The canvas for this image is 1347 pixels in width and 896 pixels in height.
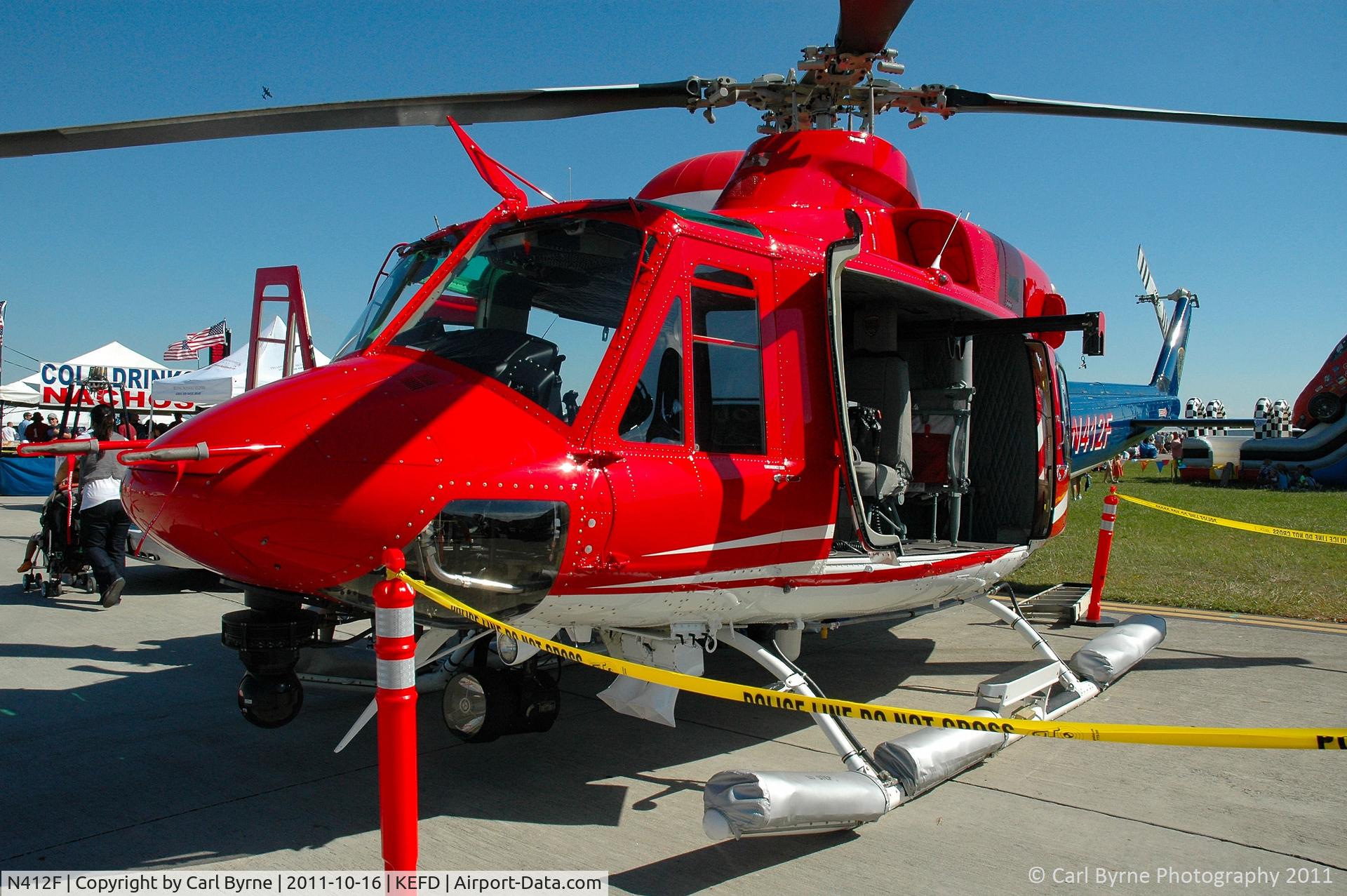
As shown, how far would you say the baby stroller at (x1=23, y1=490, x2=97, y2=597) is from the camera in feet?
30.9

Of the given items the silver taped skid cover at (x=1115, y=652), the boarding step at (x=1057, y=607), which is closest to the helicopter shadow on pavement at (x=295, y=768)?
the silver taped skid cover at (x=1115, y=652)

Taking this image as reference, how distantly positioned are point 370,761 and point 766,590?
7.02 ft

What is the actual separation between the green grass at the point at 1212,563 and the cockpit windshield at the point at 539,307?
26.3 feet

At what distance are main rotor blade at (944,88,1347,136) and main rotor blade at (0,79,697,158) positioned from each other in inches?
114

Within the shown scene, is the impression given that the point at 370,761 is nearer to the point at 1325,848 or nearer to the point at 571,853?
the point at 571,853

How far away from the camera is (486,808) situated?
408cm

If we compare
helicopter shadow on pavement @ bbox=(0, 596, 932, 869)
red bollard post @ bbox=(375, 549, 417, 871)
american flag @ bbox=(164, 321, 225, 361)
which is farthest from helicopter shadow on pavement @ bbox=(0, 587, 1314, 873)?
american flag @ bbox=(164, 321, 225, 361)

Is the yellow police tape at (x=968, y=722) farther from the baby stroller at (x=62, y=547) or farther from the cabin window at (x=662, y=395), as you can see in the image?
the baby stroller at (x=62, y=547)

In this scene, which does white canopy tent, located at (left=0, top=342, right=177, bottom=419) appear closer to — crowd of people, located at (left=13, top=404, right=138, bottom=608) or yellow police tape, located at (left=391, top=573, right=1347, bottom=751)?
crowd of people, located at (left=13, top=404, right=138, bottom=608)

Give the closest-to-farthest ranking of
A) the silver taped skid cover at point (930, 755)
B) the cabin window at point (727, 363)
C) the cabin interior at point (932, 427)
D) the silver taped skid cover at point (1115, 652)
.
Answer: the silver taped skid cover at point (930, 755), the cabin window at point (727, 363), the cabin interior at point (932, 427), the silver taped skid cover at point (1115, 652)

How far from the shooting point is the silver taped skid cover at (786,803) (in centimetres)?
351

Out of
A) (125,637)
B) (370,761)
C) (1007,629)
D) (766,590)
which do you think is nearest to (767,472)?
(766,590)

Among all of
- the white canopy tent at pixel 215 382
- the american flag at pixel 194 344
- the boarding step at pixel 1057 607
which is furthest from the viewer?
the american flag at pixel 194 344

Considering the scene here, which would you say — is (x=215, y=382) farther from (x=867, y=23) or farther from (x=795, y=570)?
(x=795, y=570)
